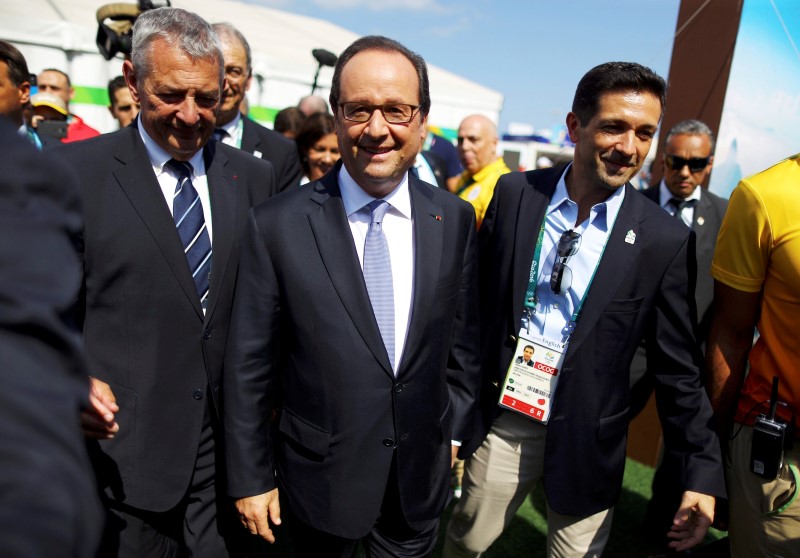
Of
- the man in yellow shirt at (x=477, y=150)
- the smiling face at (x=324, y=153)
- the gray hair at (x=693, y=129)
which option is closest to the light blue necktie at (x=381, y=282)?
the smiling face at (x=324, y=153)

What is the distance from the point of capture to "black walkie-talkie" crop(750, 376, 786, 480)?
6.49 feet

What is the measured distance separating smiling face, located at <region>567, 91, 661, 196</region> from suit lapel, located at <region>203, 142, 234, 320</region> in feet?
4.34

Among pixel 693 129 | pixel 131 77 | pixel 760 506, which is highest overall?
pixel 693 129

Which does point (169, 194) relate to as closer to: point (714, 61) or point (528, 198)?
point (528, 198)

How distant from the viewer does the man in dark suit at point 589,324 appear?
2.20 metres

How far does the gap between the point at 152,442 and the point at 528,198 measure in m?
1.63

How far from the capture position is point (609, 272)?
2197mm

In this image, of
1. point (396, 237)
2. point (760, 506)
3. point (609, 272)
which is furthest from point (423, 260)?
point (760, 506)

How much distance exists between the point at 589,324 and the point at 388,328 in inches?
29.4

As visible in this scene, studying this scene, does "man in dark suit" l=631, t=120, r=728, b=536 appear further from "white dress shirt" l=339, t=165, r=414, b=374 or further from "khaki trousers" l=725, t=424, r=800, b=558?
"white dress shirt" l=339, t=165, r=414, b=374

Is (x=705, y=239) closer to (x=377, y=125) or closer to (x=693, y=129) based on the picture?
(x=693, y=129)

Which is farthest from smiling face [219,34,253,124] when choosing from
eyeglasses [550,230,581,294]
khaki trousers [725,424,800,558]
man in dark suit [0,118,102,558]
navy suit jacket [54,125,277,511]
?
man in dark suit [0,118,102,558]

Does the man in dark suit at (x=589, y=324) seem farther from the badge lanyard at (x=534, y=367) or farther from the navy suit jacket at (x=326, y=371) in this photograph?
the navy suit jacket at (x=326, y=371)

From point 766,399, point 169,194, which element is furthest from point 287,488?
point 766,399
